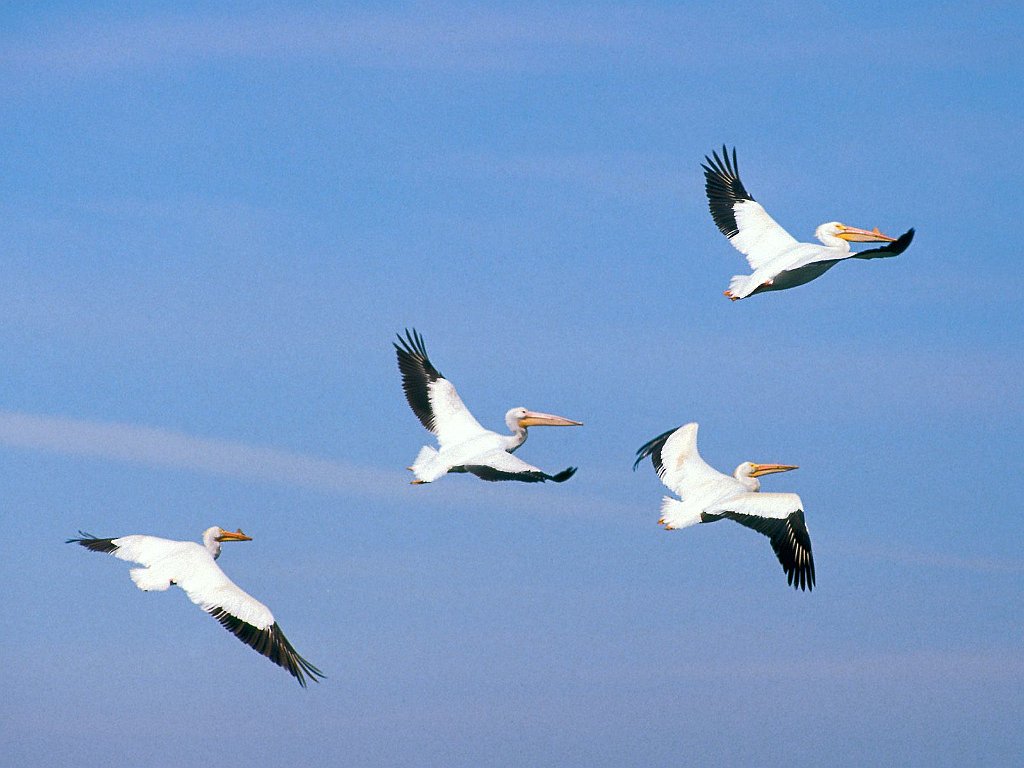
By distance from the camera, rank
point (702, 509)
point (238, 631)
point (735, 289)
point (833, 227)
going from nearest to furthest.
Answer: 1. point (238, 631)
2. point (702, 509)
3. point (735, 289)
4. point (833, 227)

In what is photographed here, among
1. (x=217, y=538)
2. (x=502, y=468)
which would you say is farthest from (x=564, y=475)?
(x=217, y=538)

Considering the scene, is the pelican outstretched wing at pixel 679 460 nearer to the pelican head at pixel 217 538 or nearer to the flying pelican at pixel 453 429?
the flying pelican at pixel 453 429

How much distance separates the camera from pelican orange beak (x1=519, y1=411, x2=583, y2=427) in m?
19.6

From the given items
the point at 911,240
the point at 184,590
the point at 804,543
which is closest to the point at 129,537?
the point at 184,590

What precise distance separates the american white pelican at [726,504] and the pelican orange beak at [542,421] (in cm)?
126

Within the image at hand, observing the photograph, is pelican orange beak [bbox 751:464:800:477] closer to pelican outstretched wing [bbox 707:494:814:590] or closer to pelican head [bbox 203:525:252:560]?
pelican outstretched wing [bbox 707:494:814:590]

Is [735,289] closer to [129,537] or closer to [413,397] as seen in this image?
[413,397]

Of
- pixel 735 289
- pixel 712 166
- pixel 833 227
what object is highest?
pixel 712 166

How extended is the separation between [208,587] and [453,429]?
13.6 ft

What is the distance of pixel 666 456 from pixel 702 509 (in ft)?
4.26

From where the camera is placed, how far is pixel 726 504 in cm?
1811

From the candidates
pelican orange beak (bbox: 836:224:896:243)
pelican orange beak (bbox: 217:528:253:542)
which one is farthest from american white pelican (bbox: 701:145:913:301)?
pelican orange beak (bbox: 217:528:253:542)

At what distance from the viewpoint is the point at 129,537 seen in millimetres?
17781

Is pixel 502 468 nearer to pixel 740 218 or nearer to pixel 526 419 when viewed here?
pixel 526 419
